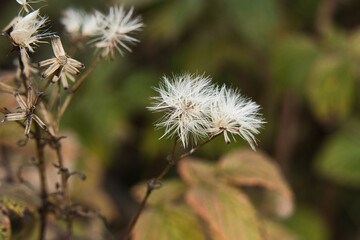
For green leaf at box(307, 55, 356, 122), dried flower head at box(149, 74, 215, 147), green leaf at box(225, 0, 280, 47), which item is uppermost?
green leaf at box(225, 0, 280, 47)

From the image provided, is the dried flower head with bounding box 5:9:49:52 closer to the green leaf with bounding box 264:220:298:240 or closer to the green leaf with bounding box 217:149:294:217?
the green leaf with bounding box 217:149:294:217

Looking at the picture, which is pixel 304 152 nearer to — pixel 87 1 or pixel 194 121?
pixel 87 1

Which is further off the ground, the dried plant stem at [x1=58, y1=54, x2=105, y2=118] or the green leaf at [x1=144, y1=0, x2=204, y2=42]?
the green leaf at [x1=144, y1=0, x2=204, y2=42]

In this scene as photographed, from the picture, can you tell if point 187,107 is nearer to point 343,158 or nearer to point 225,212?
point 225,212

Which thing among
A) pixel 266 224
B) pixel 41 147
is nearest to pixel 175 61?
pixel 266 224

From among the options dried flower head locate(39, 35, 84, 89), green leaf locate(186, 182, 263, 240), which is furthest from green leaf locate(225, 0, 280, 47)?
dried flower head locate(39, 35, 84, 89)

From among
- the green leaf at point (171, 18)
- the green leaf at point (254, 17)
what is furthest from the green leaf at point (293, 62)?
the green leaf at point (171, 18)
